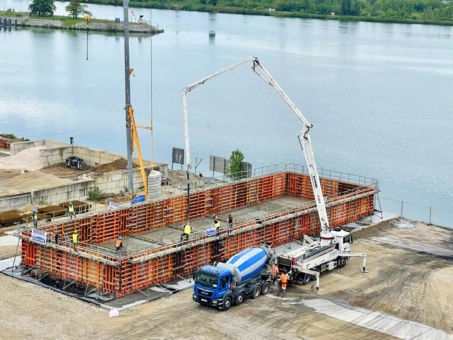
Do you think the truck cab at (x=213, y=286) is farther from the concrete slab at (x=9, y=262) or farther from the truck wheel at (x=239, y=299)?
the concrete slab at (x=9, y=262)

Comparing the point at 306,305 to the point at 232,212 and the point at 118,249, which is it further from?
the point at 232,212

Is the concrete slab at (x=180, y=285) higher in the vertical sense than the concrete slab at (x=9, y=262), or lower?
lower

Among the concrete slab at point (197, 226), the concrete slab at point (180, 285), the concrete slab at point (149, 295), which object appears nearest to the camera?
the concrete slab at point (149, 295)

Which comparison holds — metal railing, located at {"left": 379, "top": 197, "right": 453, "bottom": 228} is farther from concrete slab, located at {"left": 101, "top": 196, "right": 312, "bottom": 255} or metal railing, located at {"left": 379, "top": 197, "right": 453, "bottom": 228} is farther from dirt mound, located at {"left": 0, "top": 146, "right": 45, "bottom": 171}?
dirt mound, located at {"left": 0, "top": 146, "right": 45, "bottom": 171}

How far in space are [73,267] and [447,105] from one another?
89107 millimetres

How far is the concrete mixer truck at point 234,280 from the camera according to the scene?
27.8 metres

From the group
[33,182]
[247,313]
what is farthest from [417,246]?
[33,182]

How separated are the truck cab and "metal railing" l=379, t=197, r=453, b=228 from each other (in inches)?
1220

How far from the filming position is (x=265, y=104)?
4198 inches

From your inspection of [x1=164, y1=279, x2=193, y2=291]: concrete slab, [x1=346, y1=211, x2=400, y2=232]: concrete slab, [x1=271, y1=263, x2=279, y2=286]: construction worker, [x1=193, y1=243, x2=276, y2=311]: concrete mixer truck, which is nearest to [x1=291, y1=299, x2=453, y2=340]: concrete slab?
[x1=271, y1=263, x2=279, y2=286]: construction worker

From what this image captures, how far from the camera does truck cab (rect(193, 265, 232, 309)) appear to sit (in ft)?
90.9

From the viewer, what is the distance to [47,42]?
17938 centimetres

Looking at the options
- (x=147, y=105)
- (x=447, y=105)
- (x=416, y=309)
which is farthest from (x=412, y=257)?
(x=447, y=105)

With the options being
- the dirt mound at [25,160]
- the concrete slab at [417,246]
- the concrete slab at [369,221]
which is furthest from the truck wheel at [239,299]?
the dirt mound at [25,160]
